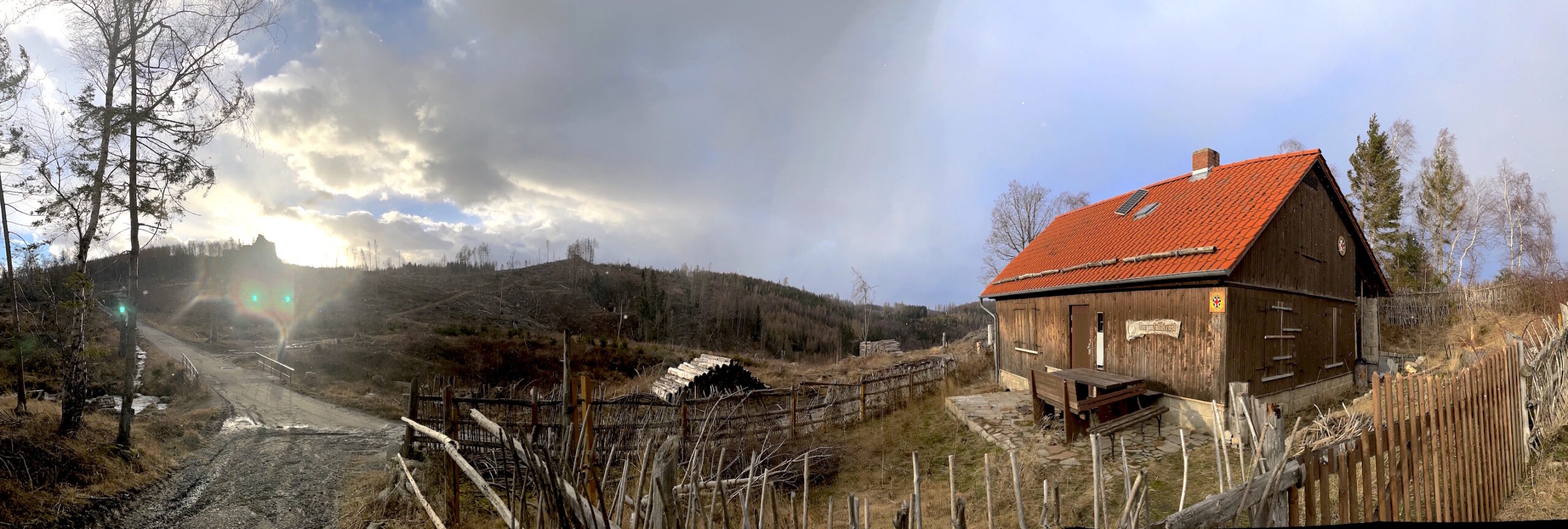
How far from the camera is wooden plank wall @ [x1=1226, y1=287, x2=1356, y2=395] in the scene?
33.1 feet

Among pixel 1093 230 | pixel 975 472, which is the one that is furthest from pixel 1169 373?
pixel 1093 230

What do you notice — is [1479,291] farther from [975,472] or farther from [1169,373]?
[975,472]

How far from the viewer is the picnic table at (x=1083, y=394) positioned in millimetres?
9852

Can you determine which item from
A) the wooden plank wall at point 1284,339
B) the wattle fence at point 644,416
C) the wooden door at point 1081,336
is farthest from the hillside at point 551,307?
the wooden plank wall at point 1284,339

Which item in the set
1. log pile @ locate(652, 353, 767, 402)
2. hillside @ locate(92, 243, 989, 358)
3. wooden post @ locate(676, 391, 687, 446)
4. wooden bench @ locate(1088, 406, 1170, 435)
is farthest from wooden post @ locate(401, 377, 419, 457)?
hillside @ locate(92, 243, 989, 358)

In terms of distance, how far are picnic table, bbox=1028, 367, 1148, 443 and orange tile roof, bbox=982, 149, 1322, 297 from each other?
2048 millimetres

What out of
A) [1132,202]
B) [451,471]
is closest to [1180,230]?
[1132,202]

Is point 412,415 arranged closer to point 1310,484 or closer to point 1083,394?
point 1310,484

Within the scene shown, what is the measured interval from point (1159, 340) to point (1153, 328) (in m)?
0.26

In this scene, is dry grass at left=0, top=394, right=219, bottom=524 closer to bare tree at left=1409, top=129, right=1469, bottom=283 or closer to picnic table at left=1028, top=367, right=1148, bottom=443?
picnic table at left=1028, top=367, right=1148, bottom=443

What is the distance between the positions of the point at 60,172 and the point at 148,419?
20.6ft

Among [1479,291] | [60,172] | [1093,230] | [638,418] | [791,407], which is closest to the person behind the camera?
[638,418]

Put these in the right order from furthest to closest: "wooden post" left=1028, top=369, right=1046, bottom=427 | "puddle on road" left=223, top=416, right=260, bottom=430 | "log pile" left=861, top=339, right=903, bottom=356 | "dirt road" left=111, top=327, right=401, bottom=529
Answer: "log pile" left=861, top=339, right=903, bottom=356
"puddle on road" left=223, top=416, right=260, bottom=430
"wooden post" left=1028, top=369, right=1046, bottom=427
"dirt road" left=111, top=327, right=401, bottom=529

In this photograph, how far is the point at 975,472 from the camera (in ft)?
31.3
